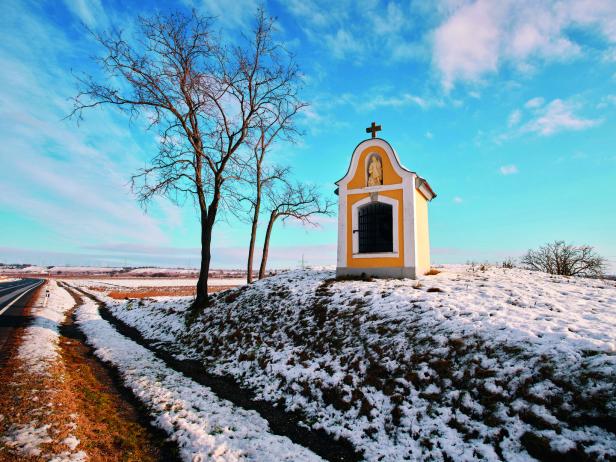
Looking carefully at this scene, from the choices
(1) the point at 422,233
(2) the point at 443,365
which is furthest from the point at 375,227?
(2) the point at 443,365

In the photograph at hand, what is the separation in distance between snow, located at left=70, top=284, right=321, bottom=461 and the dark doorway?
973cm

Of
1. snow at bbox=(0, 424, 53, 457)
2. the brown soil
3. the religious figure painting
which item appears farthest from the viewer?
→ the religious figure painting

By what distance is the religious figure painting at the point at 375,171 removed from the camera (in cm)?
1454

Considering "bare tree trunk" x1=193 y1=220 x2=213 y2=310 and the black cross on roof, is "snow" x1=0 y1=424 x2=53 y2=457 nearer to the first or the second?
"bare tree trunk" x1=193 y1=220 x2=213 y2=310

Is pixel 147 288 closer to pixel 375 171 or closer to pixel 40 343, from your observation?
pixel 40 343

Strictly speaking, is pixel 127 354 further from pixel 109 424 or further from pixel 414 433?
pixel 414 433

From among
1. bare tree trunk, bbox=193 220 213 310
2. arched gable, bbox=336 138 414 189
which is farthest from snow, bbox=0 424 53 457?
arched gable, bbox=336 138 414 189

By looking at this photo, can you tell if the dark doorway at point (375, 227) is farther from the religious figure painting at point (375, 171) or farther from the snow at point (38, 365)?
the snow at point (38, 365)

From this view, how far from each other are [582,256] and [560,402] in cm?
2654

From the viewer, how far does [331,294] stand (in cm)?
1144

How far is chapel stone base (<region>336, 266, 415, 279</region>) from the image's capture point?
1342cm

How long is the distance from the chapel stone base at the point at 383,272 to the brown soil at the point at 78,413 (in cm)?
953

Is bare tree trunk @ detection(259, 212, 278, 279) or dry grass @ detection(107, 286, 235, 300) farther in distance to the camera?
dry grass @ detection(107, 286, 235, 300)

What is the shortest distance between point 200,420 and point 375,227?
11552mm
